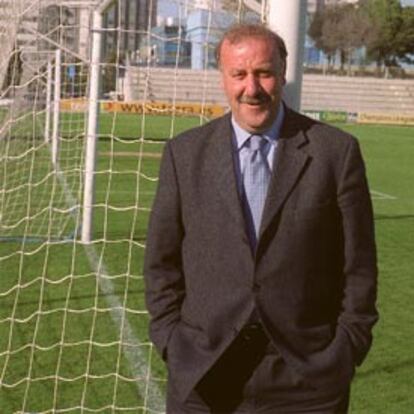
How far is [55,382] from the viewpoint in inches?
203

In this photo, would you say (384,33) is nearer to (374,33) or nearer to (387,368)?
(374,33)

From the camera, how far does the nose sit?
2.42 m

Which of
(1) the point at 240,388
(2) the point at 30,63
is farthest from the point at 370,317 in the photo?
(2) the point at 30,63

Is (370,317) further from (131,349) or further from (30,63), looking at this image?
(30,63)

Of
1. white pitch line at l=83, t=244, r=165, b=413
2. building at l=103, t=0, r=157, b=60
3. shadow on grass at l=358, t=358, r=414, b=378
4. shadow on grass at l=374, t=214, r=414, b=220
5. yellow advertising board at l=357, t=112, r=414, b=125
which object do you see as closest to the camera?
white pitch line at l=83, t=244, r=165, b=413

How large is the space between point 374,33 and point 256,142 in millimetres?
70882

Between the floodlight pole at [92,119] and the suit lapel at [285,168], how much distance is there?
616 centimetres

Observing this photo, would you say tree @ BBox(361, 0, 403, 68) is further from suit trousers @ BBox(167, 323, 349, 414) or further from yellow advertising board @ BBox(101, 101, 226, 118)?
suit trousers @ BBox(167, 323, 349, 414)

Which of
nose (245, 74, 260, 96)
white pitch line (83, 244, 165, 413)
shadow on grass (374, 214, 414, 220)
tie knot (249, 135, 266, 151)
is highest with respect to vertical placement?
nose (245, 74, 260, 96)

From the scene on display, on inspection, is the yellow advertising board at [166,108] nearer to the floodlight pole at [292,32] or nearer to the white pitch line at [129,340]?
the white pitch line at [129,340]

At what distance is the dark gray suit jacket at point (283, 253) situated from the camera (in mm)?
2445

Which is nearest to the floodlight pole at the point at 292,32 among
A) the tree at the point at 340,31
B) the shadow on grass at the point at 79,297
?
the shadow on grass at the point at 79,297

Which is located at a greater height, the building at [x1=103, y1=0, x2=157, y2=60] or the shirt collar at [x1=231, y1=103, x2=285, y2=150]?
the building at [x1=103, y1=0, x2=157, y2=60]

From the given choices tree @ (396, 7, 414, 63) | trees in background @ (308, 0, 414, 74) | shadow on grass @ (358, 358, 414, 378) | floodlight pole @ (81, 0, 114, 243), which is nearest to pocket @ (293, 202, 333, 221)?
shadow on grass @ (358, 358, 414, 378)
